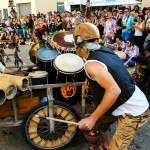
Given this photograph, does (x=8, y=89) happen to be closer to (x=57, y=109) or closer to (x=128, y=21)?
(x=57, y=109)

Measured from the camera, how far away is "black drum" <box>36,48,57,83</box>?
4.27 m

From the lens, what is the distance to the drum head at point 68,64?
382 centimetres

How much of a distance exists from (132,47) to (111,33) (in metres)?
3.43

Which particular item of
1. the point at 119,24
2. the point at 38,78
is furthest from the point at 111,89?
the point at 119,24

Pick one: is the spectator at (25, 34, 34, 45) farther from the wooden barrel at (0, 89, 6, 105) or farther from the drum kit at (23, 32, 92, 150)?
the wooden barrel at (0, 89, 6, 105)

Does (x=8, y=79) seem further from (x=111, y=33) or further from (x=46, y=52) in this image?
(x=111, y=33)

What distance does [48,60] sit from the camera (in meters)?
4.31

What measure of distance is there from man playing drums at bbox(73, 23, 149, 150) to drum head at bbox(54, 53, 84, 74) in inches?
43.9

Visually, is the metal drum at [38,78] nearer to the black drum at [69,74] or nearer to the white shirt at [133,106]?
the black drum at [69,74]

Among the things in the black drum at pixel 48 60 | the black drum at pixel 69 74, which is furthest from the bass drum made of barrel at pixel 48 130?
the black drum at pixel 48 60

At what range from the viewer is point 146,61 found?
5.45 meters

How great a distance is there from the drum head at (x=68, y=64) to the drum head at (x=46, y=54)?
352 millimetres

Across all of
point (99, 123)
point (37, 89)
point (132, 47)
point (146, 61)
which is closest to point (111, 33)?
point (132, 47)

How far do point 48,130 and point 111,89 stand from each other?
1.71 m
